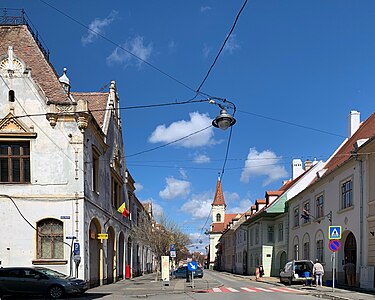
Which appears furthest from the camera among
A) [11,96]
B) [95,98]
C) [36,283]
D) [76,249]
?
[95,98]

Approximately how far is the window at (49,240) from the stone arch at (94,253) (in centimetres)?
217

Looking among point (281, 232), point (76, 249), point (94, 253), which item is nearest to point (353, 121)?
point (281, 232)

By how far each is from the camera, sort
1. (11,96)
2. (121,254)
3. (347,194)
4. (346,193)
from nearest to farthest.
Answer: (11,96) → (347,194) → (346,193) → (121,254)

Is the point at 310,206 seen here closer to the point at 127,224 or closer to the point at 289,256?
the point at 289,256

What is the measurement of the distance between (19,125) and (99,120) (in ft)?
25.8

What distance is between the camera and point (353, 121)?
34.6 m

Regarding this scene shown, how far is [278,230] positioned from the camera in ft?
156

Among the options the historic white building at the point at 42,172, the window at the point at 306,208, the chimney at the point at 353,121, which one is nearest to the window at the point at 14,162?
the historic white building at the point at 42,172

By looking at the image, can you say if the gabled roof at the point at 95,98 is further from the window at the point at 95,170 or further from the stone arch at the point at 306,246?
the stone arch at the point at 306,246

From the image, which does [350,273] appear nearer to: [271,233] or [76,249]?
[76,249]

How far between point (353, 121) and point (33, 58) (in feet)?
76.4

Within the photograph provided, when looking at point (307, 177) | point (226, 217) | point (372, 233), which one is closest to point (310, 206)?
point (307, 177)

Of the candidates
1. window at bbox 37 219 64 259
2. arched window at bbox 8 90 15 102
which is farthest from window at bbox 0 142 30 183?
window at bbox 37 219 64 259

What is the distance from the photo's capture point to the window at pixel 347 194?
26400mm
